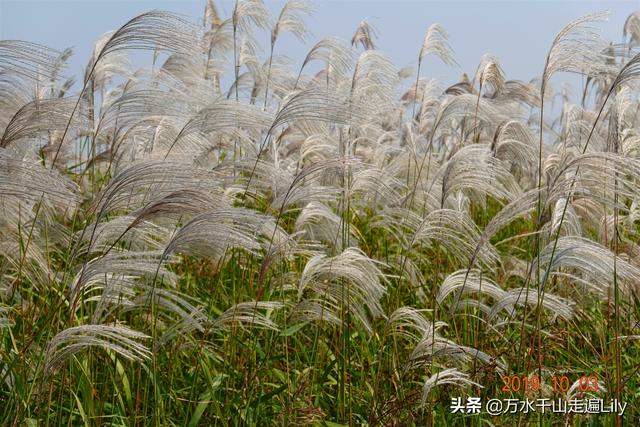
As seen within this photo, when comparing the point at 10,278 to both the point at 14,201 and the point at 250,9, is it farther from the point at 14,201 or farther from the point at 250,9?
the point at 250,9

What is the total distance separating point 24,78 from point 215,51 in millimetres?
3131

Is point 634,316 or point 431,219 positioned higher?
point 431,219

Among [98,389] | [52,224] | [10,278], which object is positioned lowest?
[98,389]

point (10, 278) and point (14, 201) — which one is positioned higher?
point (14, 201)

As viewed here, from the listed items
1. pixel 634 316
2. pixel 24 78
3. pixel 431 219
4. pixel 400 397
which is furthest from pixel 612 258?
pixel 24 78

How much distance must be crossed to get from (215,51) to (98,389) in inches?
126

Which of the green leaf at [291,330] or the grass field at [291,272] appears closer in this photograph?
the grass field at [291,272]

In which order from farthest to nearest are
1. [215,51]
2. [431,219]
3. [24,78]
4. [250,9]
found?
1. [215,51]
2. [250,9]
3. [431,219]
4. [24,78]

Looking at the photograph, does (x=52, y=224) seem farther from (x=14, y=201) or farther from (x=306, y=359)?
(x=306, y=359)

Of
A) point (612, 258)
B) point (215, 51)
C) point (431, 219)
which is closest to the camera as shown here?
point (612, 258)

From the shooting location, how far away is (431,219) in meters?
3.03

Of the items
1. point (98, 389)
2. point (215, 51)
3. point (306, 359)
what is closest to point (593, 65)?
point (306, 359)

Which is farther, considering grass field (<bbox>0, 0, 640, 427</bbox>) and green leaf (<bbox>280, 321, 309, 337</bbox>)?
green leaf (<bbox>280, 321, 309, 337</bbox>)

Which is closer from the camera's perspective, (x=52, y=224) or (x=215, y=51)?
(x=52, y=224)
